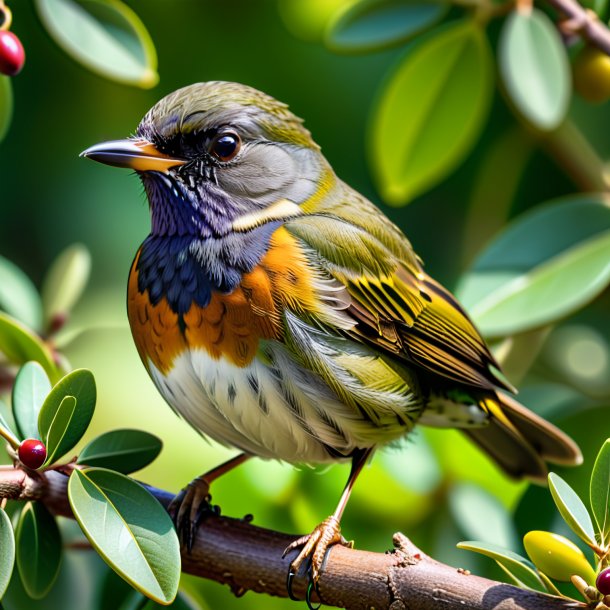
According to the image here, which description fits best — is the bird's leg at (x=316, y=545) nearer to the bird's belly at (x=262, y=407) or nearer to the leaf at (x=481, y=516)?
the bird's belly at (x=262, y=407)

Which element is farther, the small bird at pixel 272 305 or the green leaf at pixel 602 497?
the small bird at pixel 272 305

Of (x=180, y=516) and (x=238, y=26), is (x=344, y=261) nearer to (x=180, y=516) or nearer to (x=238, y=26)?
(x=180, y=516)

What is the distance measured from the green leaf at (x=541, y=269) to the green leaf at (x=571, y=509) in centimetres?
85

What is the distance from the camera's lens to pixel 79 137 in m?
3.56

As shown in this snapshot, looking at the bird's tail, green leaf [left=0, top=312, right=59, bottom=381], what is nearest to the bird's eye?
green leaf [left=0, top=312, right=59, bottom=381]

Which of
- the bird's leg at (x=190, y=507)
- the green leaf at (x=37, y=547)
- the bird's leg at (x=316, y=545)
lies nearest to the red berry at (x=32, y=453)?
the green leaf at (x=37, y=547)

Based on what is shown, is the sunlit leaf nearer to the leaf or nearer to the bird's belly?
the bird's belly

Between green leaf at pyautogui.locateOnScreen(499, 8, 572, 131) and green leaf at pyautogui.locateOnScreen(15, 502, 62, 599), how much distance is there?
153 centimetres

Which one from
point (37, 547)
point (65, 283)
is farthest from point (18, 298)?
point (37, 547)

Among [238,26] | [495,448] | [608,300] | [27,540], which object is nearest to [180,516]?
[27,540]

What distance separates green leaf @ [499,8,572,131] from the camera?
8.33 ft

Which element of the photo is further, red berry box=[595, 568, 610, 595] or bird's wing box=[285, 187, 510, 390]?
bird's wing box=[285, 187, 510, 390]

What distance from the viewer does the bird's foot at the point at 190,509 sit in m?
2.16

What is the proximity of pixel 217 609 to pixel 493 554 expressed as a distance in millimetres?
1282
